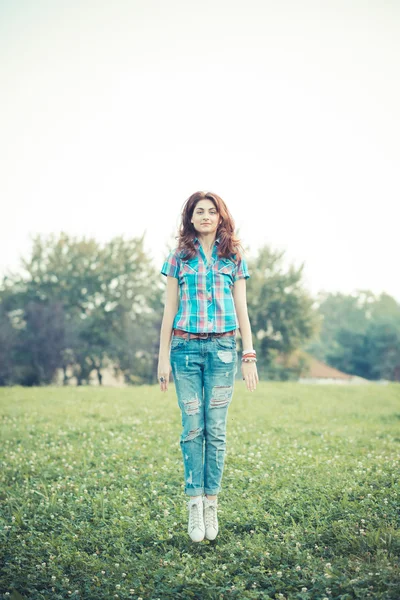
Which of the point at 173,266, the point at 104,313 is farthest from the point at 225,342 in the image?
the point at 104,313

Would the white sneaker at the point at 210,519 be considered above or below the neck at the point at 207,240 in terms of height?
below

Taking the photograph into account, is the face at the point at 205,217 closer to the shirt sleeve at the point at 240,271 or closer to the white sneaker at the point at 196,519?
the shirt sleeve at the point at 240,271

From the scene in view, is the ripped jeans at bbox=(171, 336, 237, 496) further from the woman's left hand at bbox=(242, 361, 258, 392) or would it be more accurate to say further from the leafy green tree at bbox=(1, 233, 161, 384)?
the leafy green tree at bbox=(1, 233, 161, 384)

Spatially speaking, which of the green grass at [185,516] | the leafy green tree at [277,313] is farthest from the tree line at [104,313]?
the green grass at [185,516]

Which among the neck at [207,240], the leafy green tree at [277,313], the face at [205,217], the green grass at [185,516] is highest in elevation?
the leafy green tree at [277,313]

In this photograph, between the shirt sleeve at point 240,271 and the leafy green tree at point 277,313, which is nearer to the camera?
the shirt sleeve at point 240,271

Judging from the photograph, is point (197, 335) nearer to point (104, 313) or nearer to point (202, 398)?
point (202, 398)

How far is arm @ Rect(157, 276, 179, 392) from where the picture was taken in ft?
15.6

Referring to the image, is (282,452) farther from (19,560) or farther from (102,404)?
(102,404)

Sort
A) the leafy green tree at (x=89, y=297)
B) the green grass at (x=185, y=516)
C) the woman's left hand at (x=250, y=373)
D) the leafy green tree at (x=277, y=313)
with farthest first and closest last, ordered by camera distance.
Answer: the leafy green tree at (x=89, y=297) < the leafy green tree at (x=277, y=313) < the woman's left hand at (x=250, y=373) < the green grass at (x=185, y=516)

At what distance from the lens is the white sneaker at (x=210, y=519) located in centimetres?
473

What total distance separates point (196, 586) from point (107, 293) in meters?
44.1

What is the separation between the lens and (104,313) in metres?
46.3

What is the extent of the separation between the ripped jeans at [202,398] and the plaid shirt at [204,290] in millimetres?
152
